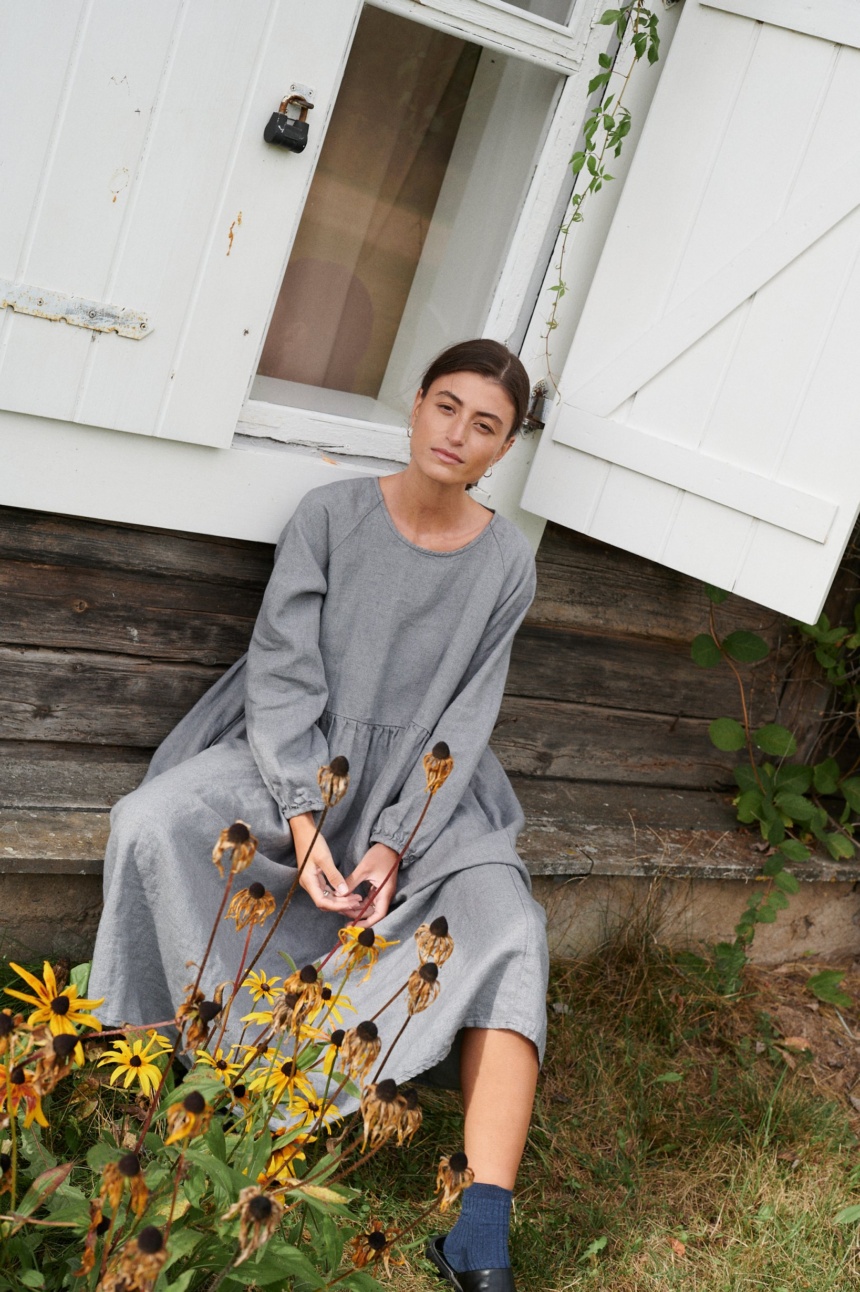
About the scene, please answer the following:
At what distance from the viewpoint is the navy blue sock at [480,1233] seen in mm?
1799

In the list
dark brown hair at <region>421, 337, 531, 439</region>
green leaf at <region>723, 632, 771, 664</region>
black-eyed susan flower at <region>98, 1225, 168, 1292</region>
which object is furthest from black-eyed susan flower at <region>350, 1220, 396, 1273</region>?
green leaf at <region>723, 632, 771, 664</region>

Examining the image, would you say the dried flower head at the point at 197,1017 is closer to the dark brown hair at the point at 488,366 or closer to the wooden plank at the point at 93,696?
the wooden plank at the point at 93,696

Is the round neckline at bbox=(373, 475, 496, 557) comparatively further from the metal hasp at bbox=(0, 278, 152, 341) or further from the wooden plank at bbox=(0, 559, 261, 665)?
the metal hasp at bbox=(0, 278, 152, 341)

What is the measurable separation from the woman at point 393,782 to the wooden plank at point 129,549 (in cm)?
20

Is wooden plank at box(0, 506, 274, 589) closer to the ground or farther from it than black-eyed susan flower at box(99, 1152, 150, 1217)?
farther from it

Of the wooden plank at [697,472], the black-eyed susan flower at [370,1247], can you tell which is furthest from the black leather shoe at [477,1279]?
the wooden plank at [697,472]

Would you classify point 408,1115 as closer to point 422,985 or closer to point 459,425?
point 422,985

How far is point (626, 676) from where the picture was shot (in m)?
3.19

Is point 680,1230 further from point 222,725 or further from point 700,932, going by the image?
point 222,725

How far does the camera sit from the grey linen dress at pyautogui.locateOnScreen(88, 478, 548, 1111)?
2025 millimetres

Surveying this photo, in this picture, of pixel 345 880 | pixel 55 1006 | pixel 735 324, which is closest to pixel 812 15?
pixel 735 324

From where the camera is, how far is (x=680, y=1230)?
2283 millimetres

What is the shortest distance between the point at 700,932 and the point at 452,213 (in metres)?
2.01

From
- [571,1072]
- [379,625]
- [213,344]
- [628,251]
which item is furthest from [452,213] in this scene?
[571,1072]
